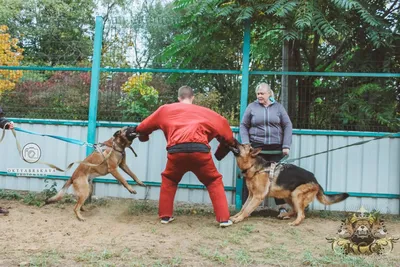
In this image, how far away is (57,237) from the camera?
497 cm

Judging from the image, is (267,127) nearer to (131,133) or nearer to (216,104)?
(216,104)

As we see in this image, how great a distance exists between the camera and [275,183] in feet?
19.4

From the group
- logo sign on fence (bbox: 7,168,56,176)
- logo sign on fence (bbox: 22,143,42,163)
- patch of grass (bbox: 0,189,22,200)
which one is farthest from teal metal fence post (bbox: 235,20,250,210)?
patch of grass (bbox: 0,189,22,200)

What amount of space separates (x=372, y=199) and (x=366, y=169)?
0.48 m

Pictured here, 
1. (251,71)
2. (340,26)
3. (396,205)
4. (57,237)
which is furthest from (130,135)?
(396,205)

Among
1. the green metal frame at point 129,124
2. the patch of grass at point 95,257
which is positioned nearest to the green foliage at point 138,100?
the green metal frame at point 129,124

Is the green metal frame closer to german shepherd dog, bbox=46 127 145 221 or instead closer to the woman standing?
the woman standing

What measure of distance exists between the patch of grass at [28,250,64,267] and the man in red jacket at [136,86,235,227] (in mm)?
1697

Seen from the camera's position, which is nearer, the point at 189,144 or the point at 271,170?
the point at 189,144

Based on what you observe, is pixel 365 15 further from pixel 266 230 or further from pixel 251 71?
pixel 266 230

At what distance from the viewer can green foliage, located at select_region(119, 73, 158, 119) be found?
23.8ft

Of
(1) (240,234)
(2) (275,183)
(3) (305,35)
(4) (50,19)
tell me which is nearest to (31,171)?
(1) (240,234)

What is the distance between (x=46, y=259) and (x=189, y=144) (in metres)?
2.06

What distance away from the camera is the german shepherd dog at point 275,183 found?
587 cm
